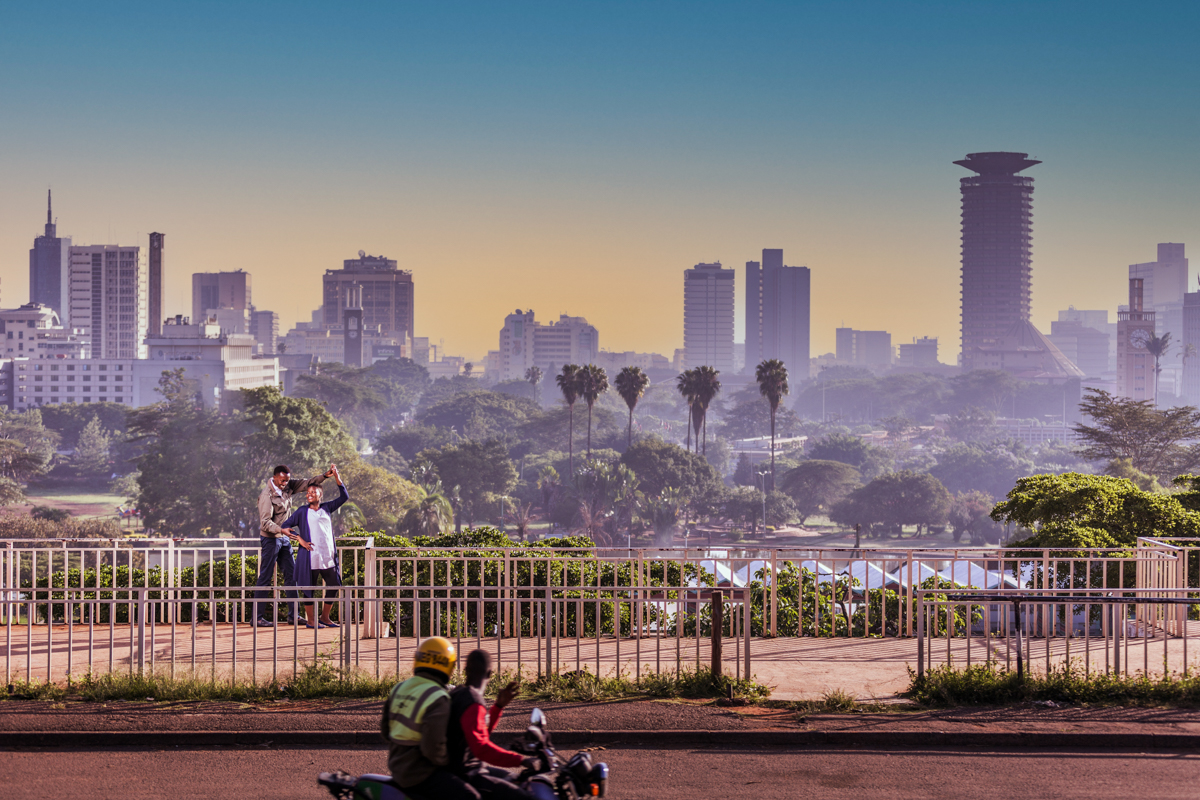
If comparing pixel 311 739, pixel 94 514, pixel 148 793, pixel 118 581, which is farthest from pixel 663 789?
pixel 94 514

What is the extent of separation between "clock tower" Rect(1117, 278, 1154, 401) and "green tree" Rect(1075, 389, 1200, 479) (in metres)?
113

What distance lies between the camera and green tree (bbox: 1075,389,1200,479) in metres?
84.1

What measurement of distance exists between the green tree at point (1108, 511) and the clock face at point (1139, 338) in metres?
185

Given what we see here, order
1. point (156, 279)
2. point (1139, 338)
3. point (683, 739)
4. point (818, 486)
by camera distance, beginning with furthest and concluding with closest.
Result: point (156, 279), point (1139, 338), point (818, 486), point (683, 739)

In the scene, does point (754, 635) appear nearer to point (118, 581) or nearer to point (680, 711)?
point (680, 711)

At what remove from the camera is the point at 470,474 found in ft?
287

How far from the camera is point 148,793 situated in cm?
690

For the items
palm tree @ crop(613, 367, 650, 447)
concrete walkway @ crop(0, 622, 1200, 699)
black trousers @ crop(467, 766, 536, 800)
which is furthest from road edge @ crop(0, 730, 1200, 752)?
palm tree @ crop(613, 367, 650, 447)

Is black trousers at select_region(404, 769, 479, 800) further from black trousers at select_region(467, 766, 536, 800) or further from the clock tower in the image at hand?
the clock tower

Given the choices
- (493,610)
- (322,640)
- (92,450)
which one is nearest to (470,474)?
(92,450)

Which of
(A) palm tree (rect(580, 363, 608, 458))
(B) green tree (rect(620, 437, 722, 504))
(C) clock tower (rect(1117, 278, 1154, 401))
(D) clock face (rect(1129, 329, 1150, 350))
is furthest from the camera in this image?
(C) clock tower (rect(1117, 278, 1154, 401))

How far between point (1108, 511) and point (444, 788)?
15.6 meters

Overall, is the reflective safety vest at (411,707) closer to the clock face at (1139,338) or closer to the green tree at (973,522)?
the green tree at (973,522)

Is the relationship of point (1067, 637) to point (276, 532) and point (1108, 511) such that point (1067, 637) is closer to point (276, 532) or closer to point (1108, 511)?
point (276, 532)
